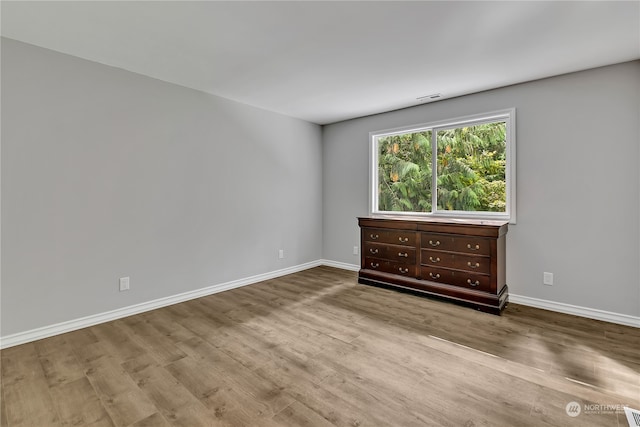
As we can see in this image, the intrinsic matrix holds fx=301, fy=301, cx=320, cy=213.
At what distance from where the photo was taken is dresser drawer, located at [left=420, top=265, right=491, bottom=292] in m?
3.17

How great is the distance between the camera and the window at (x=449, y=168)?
3.51 meters

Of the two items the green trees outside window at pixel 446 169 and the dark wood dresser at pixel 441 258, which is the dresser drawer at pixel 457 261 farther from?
the green trees outside window at pixel 446 169

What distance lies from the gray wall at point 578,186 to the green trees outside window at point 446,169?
0.24 metres

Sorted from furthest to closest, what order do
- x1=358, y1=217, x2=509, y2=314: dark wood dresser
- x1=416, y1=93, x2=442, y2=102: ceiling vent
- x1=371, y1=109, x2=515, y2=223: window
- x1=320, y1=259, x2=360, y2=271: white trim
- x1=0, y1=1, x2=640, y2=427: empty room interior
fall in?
x1=320, y1=259, x2=360, y2=271: white trim, x1=416, y1=93, x2=442, y2=102: ceiling vent, x1=371, y1=109, x2=515, y2=223: window, x1=358, y1=217, x2=509, y2=314: dark wood dresser, x1=0, y1=1, x2=640, y2=427: empty room interior

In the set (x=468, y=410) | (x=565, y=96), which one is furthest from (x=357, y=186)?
(x=468, y=410)

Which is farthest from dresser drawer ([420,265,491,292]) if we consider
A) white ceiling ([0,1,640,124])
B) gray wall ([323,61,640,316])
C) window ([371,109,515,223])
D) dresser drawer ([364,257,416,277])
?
white ceiling ([0,1,640,124])

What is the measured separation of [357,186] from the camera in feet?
15.9

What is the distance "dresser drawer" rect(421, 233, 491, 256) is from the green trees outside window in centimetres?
64

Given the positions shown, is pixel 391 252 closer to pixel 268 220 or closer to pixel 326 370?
pixel 268 220

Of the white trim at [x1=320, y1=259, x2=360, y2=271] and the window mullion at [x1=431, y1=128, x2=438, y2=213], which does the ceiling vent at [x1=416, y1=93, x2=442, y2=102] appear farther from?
the white trim at [x1=320, y1=259, x2=360, y2=271]

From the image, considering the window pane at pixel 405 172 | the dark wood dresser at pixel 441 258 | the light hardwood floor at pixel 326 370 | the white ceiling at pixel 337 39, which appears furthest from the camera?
the window pane at pixel 405 172

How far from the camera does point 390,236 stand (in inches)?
154

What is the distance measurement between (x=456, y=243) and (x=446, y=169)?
1.12m

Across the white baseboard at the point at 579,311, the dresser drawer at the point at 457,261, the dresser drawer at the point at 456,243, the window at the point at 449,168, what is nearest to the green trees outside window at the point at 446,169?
the window at the point at 449,168
